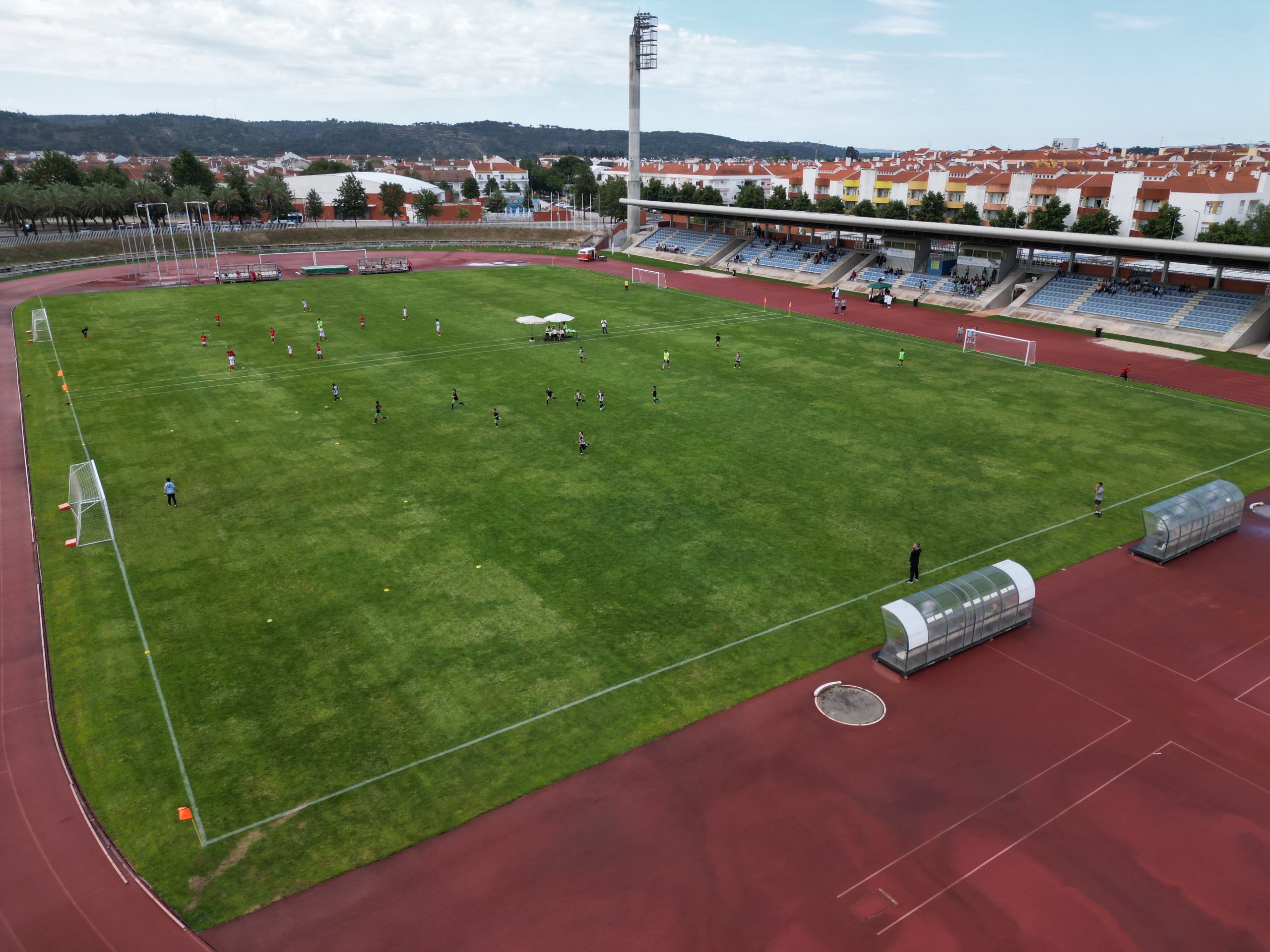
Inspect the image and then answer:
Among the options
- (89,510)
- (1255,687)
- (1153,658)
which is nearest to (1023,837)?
(1153,658)

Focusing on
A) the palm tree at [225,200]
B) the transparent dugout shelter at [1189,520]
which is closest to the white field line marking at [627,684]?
the transparent dugout shelter at [1189,520]

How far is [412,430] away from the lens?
128 ft

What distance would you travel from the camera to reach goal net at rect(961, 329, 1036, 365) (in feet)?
175

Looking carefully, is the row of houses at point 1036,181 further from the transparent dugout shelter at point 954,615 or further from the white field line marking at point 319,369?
the transparent dugout shelter at point 954,615

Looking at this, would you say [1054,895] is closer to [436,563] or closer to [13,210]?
[436,563]

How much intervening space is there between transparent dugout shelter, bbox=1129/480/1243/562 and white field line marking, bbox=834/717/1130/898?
9866 millimetres

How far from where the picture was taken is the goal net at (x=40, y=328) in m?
57.8

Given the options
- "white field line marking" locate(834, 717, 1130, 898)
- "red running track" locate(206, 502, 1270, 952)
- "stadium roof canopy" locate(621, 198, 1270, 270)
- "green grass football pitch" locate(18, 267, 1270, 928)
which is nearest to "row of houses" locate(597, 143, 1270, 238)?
"stadium roof canopy" locate(621, 198, 1270, 270)

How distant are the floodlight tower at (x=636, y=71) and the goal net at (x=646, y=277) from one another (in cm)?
2226

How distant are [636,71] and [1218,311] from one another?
81.2m

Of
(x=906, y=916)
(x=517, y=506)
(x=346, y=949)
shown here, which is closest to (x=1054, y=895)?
(x=906, y=916)

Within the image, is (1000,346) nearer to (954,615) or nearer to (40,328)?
(954,615)

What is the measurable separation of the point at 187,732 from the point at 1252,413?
50807mm

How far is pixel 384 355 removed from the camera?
53875 millimetres
